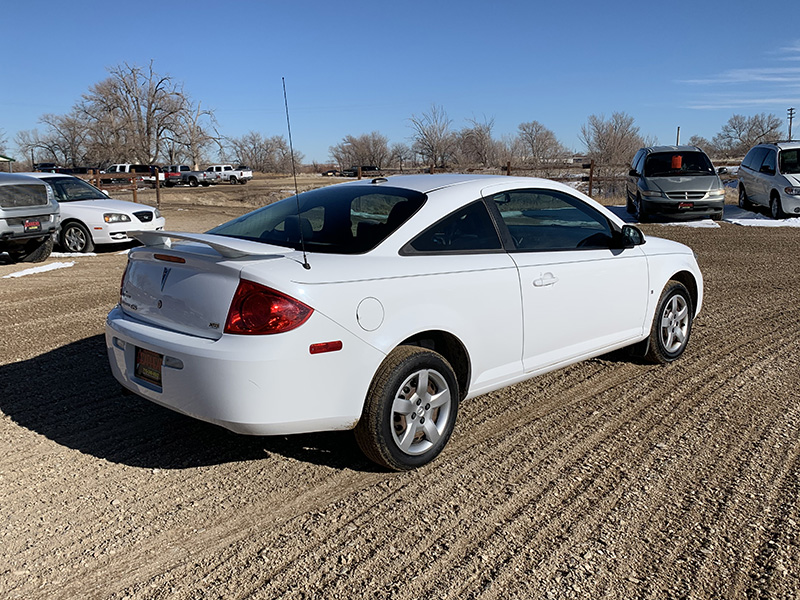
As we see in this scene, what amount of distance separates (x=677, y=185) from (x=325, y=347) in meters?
16.5

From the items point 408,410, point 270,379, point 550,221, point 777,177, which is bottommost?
point 408,410

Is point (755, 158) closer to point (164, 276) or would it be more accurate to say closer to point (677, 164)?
point (677, 164)

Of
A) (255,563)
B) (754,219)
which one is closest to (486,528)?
(255,563)

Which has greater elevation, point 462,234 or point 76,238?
point 462,234

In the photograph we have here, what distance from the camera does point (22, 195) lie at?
11.2m

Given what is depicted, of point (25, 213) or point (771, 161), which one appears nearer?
point (25, 213)

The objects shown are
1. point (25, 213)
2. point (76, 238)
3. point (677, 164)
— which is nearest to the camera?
point (25, 213)

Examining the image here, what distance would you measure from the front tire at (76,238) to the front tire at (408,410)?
38.1 ft

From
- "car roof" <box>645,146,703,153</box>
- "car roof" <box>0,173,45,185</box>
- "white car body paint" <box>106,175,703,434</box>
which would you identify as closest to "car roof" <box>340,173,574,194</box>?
"white car body paint" <box>106,175,703,434</box>

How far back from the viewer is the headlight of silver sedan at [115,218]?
13.5 m

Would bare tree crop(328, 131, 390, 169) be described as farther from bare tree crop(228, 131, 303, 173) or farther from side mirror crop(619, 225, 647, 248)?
side mirror crop(619, 225, 647, 248)

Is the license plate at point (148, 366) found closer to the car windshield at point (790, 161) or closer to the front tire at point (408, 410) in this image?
the front tire at point (408, 410)

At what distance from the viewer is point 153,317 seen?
12.4 ft

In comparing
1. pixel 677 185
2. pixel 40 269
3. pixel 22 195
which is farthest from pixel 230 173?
pixel 40 269
